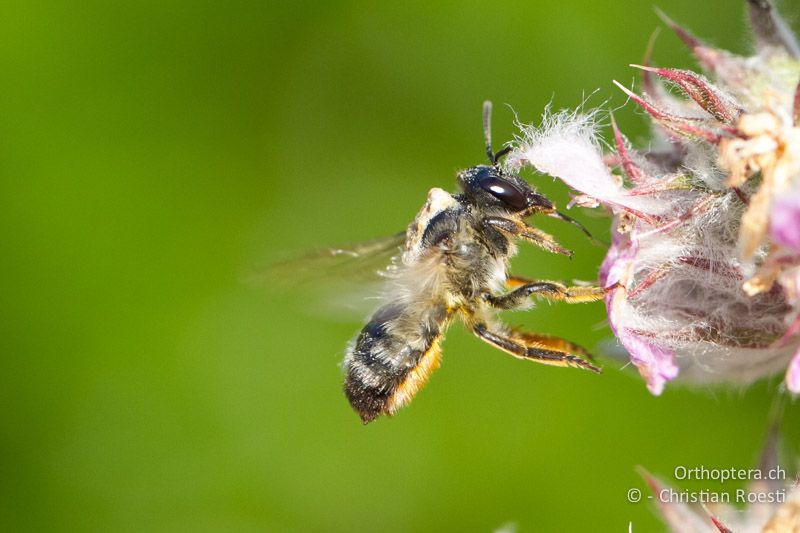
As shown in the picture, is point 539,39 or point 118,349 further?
point 539,39

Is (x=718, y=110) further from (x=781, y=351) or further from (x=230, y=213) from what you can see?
(x=230, y=213)

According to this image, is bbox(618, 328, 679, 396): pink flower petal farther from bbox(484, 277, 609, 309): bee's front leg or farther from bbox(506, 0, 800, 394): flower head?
bbox(484, 277, 609, 309): bee's front leg

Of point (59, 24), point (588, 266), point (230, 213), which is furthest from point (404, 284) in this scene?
point (59, 24)

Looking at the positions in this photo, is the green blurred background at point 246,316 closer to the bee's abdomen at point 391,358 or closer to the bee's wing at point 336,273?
the bee's wing at point 336,273

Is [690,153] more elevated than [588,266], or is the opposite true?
[588,266]

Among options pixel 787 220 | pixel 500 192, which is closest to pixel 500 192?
pixel 500 192

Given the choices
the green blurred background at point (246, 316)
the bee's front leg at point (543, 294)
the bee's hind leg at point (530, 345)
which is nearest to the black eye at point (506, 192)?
the bee's front leg at point (543, 294)
